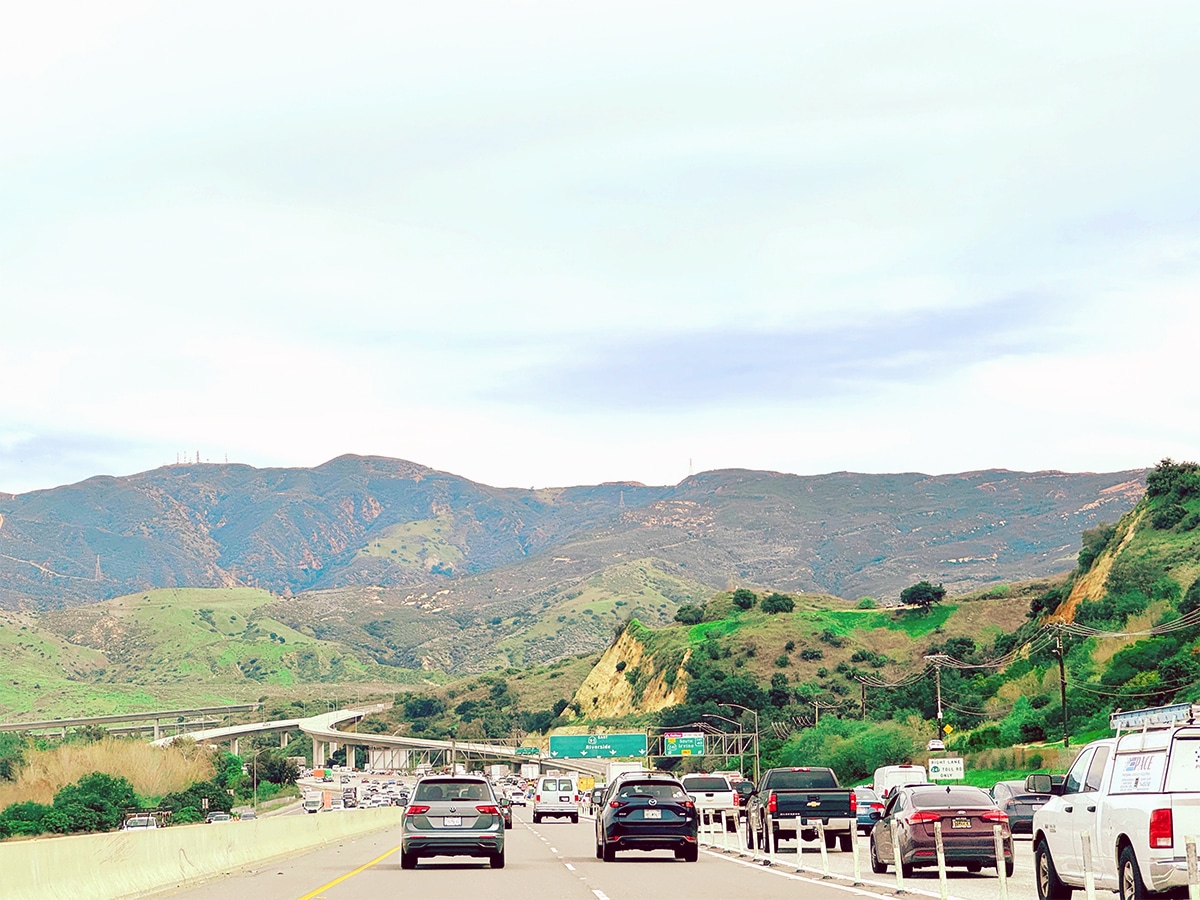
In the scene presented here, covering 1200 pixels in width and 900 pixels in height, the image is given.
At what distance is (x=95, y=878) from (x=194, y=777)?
14072cm

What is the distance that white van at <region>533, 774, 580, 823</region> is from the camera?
69.8 m

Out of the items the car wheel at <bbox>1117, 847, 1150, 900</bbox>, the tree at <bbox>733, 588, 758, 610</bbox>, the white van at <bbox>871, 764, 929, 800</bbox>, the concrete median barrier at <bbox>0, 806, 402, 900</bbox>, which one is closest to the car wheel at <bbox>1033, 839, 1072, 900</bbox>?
the car wheel at <bbox>1117, 847, 1150, 900</bbox>

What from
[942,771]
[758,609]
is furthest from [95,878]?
[758,609]

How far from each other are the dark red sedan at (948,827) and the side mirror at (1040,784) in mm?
8370

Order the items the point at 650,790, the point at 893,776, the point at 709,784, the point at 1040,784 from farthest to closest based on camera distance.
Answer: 1. the point at 709,784
2. the point at 893,776
3. the point at 650,790
4. the point at 1040,784

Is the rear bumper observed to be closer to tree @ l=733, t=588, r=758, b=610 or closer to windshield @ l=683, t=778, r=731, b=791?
windshield @ l=683, t=778, r=731, b=791

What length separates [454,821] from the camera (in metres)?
29.3

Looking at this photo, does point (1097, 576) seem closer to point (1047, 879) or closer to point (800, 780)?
point (800, 780)

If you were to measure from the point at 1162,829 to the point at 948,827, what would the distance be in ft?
42.7

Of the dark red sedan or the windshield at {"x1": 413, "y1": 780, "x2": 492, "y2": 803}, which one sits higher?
the windshield at {"x1": 413, "y1": 780, "x2": 492, "y2": 803}

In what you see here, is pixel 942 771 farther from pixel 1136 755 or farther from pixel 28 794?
pixel 28 794

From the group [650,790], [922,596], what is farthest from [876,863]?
[922,596]

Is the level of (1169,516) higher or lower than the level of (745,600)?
higher

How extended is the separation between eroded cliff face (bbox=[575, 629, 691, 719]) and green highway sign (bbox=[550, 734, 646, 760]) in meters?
36.4
